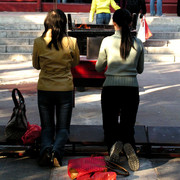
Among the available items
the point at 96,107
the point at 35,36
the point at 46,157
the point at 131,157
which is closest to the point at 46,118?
the point at 46,157

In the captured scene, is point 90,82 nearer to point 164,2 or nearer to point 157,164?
point 157,164

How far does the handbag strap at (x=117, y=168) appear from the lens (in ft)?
15.4

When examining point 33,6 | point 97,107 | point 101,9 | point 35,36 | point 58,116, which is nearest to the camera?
point 58,116

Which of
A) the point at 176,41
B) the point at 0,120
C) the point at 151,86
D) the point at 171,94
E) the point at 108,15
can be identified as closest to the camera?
the point at 0,120

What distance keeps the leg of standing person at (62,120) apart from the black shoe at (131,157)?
0.73 metres

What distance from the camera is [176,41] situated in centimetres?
1311

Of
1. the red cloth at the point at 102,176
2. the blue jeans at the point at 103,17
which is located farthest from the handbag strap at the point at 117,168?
the blue jeans at the point at 103,17

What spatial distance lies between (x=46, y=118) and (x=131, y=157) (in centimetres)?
110

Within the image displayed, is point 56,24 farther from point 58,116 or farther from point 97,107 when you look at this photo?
point 97,107

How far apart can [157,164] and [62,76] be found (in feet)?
5.09

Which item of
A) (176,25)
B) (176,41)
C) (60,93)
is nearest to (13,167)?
(60,93)

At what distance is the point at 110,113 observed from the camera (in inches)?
195

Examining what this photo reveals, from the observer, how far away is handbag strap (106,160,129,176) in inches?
185

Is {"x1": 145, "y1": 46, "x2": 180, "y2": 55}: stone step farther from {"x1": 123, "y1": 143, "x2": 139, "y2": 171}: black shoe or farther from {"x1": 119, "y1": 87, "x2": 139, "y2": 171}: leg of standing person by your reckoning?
{"x1": 123, "y1": 143, "x2": 139, "y2": 171}: black shoe
